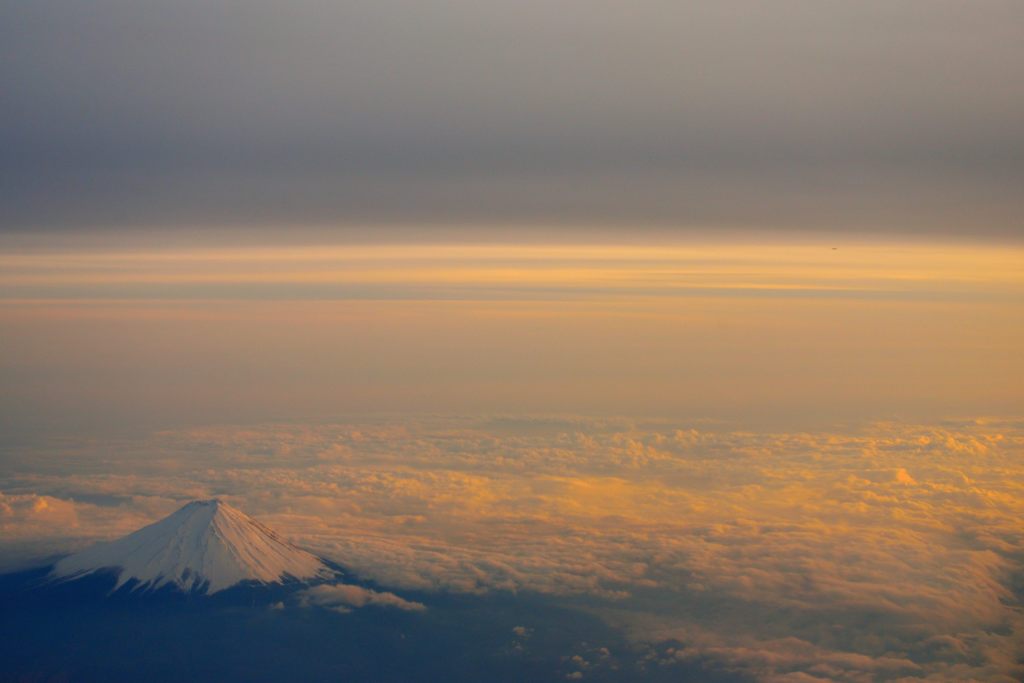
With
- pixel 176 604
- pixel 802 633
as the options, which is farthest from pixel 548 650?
pixel 176 604

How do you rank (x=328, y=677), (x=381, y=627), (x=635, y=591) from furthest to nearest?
(x=635, y=591) < (x=381, y=627) < (x=328, y=677)

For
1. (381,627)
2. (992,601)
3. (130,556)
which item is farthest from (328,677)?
(992,601)

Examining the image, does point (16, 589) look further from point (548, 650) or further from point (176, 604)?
point (548, 650)

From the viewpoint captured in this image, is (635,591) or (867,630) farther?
(635,591)

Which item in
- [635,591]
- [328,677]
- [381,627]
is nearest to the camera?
[328,677]

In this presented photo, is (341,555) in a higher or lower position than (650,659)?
higher

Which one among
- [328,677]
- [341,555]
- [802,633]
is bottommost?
[328,677]
